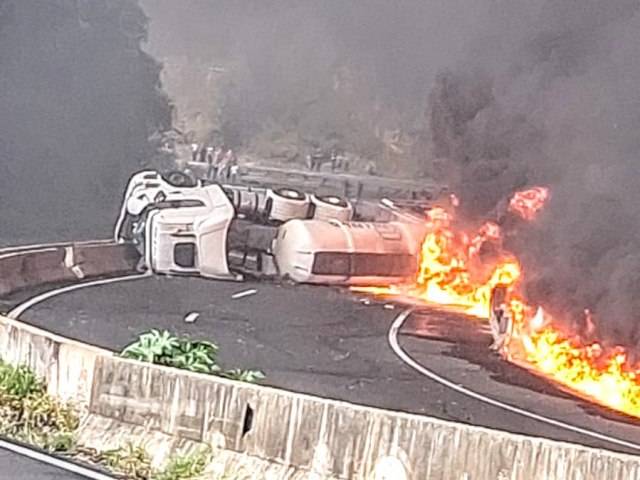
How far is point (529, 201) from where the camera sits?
7059mm

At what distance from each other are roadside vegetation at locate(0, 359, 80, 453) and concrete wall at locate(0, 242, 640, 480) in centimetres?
11

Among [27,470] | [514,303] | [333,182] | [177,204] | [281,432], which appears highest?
[333,182]

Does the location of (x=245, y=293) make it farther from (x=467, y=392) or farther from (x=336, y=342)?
(x=467, y=392)

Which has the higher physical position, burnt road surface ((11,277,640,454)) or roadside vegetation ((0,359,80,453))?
burnt road surface ((11,277,640,454))

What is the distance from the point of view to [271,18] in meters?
8.41

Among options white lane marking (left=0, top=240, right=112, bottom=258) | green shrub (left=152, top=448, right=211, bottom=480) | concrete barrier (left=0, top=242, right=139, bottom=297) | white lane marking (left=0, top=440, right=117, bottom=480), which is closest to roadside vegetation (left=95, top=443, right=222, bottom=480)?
green shrub (left=152, top=448, right=211, bottom=480)

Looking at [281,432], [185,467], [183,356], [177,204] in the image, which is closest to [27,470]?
[185,467]

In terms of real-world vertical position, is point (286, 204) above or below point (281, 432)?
above

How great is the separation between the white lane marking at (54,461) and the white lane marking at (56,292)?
1.80m

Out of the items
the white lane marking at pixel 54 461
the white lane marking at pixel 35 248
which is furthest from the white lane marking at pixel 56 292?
the white lane marking at pixel 54 461

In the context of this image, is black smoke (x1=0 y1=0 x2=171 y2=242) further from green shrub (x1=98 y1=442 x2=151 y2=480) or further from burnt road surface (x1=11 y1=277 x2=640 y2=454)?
green shrub (x1=98 y1=442 x2=151 y2=480)

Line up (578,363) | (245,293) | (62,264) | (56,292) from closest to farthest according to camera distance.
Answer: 1. (578,363)
2. (245,293)
3. (56,292)
4. (62,264)

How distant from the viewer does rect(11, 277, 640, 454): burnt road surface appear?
22.9 feet

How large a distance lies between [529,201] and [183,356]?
94.9 inches
